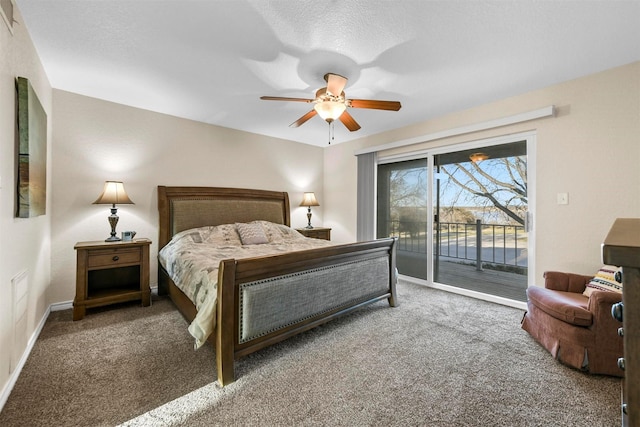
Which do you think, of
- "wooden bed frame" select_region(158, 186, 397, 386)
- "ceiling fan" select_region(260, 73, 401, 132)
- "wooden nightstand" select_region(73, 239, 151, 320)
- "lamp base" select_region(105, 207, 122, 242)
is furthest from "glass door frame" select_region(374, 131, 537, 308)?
"lamp base" select_region(105, 207, 122, 242)

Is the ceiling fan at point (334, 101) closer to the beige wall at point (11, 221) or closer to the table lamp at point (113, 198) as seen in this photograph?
the beige wall at point (11, 221)

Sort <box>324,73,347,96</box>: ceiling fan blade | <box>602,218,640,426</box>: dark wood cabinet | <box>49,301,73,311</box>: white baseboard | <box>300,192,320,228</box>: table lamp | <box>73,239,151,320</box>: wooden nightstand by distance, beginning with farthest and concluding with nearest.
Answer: <box>300,192,320,228</box>: table lamp
<box>49,301,73,311</box>: white baseboard
<box>73,239,151,320</box>: wooden nightstand
<box>324,73,347,96</box>: ceiling fan blade
<box>602,218,640,426</box>: dark wood cabinet

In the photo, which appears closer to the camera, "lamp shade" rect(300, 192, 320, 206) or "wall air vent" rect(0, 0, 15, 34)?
"wall air vent" rect(0, 0, 15, 34)

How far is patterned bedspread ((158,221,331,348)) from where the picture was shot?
180cm

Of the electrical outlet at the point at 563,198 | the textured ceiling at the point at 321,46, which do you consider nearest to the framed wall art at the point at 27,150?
the textured ceiling at the point at 321,46

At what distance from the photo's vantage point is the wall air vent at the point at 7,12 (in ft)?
5.04

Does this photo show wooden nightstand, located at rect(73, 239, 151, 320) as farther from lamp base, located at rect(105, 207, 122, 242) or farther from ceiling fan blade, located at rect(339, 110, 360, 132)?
ceiling fan blade, located at rect(339, 110, 360, 132)

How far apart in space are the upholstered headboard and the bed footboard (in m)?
2.19

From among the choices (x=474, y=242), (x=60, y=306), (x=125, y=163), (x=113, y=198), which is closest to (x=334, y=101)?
(x=113, y=198)

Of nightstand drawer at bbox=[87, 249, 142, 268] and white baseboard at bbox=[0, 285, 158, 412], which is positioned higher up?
nightstand drawer at bbox=[87, 249, 142, 268]

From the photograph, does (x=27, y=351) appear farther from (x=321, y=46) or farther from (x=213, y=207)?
(x=321, y=46)

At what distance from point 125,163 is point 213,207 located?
1.18 m

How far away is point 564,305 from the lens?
1.97 metres

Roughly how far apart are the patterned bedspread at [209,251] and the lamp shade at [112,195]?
720mm
